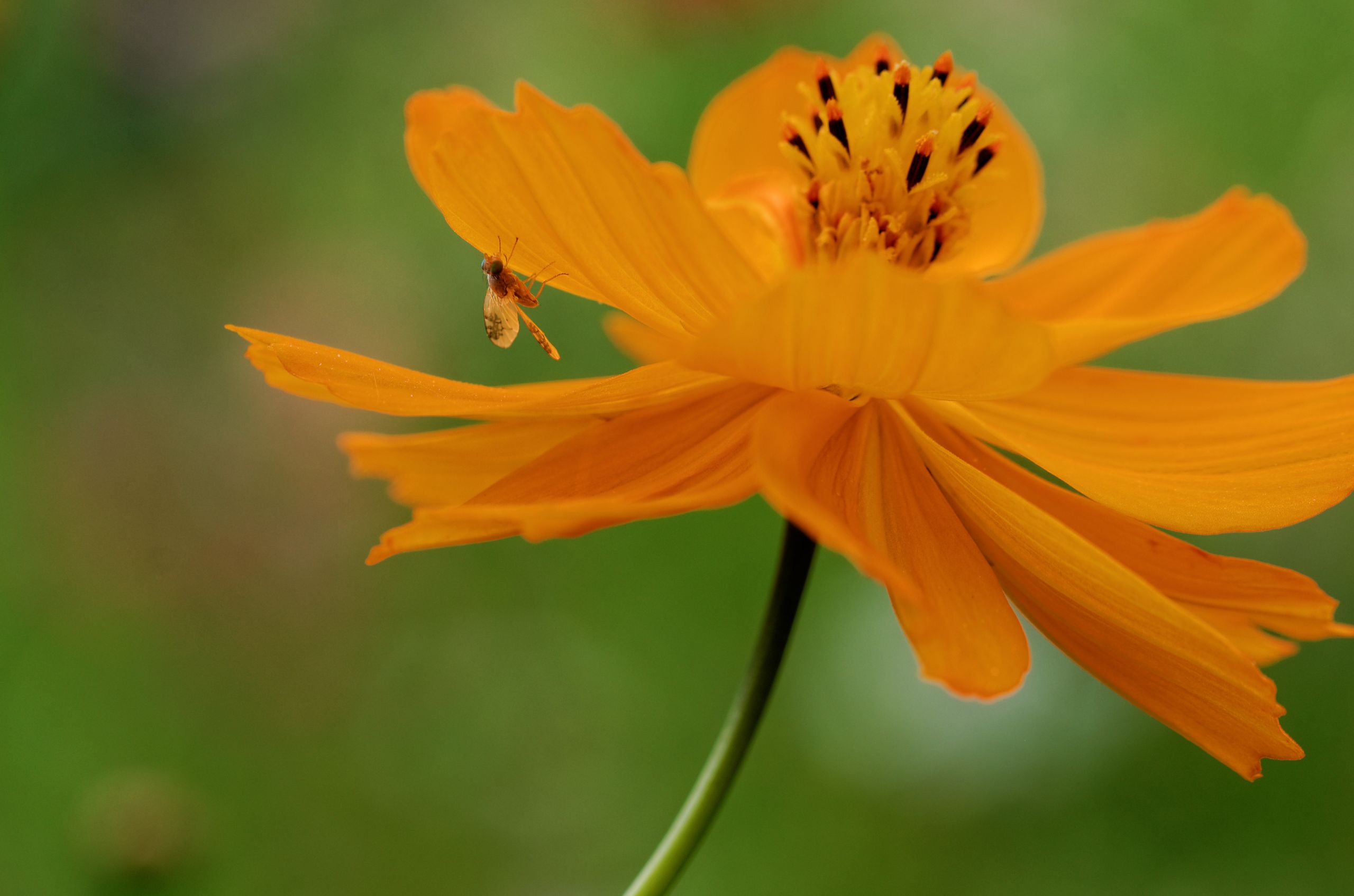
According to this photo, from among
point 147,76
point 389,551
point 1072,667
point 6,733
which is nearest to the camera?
point 389,551

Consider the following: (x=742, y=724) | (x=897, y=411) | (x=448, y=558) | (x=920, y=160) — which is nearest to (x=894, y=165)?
(x=920, y=160)

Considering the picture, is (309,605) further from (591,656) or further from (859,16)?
(859,16)

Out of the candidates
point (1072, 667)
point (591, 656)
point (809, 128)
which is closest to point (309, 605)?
point (591, 656)

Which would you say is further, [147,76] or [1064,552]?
[147,76]

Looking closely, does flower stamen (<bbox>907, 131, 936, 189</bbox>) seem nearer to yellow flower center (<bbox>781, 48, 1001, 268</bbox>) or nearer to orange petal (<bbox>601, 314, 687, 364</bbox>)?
yellow flower center (<bbox>781, 48, 1001, 268</bbox>)

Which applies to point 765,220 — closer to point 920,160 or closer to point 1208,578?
point 920,160
